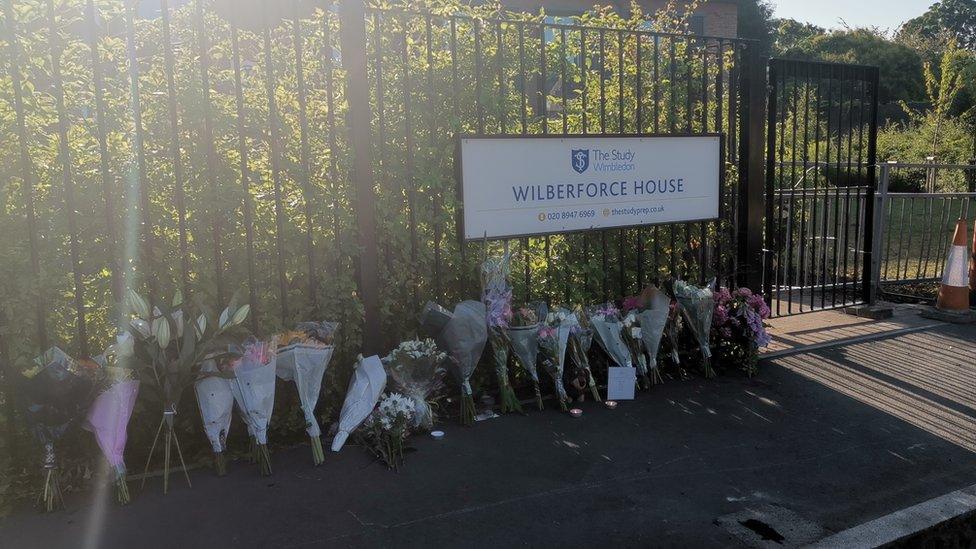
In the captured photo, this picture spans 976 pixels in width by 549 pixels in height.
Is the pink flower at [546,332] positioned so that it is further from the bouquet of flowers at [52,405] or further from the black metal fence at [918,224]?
the black metal fence at [918,224]

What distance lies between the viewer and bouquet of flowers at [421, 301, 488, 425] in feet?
15.6

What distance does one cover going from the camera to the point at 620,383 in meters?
5.28

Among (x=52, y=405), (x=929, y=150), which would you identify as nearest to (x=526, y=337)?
(x=52, y=405)

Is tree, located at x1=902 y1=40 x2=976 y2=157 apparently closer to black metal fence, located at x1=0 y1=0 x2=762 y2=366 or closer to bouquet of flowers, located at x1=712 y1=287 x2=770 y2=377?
bouquet of flowers, located at x1=712 y1=287 x2=770 y2=377

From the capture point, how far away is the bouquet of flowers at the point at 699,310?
5.73 meters

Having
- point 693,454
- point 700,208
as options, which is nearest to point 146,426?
point 693,454

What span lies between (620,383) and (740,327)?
1276mm

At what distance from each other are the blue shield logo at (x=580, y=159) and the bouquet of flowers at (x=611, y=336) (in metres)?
1.05

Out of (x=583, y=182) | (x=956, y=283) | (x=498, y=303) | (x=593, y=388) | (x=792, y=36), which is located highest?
(x=792, y=36)

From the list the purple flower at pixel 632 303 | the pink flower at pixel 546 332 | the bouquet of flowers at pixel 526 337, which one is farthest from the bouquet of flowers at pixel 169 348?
the purple flower at pixel 632 303

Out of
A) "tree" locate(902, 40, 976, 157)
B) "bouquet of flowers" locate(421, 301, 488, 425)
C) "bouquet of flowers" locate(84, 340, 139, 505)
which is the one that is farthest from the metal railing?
"bouquet of flowers" locate(84, 340, 139, 505)

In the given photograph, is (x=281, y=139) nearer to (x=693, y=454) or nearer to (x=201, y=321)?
(x=201, y=321)

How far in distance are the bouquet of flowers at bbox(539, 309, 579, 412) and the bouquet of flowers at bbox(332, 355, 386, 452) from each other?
1143mm

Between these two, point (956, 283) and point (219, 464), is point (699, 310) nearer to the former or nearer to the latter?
point (219, 464)
